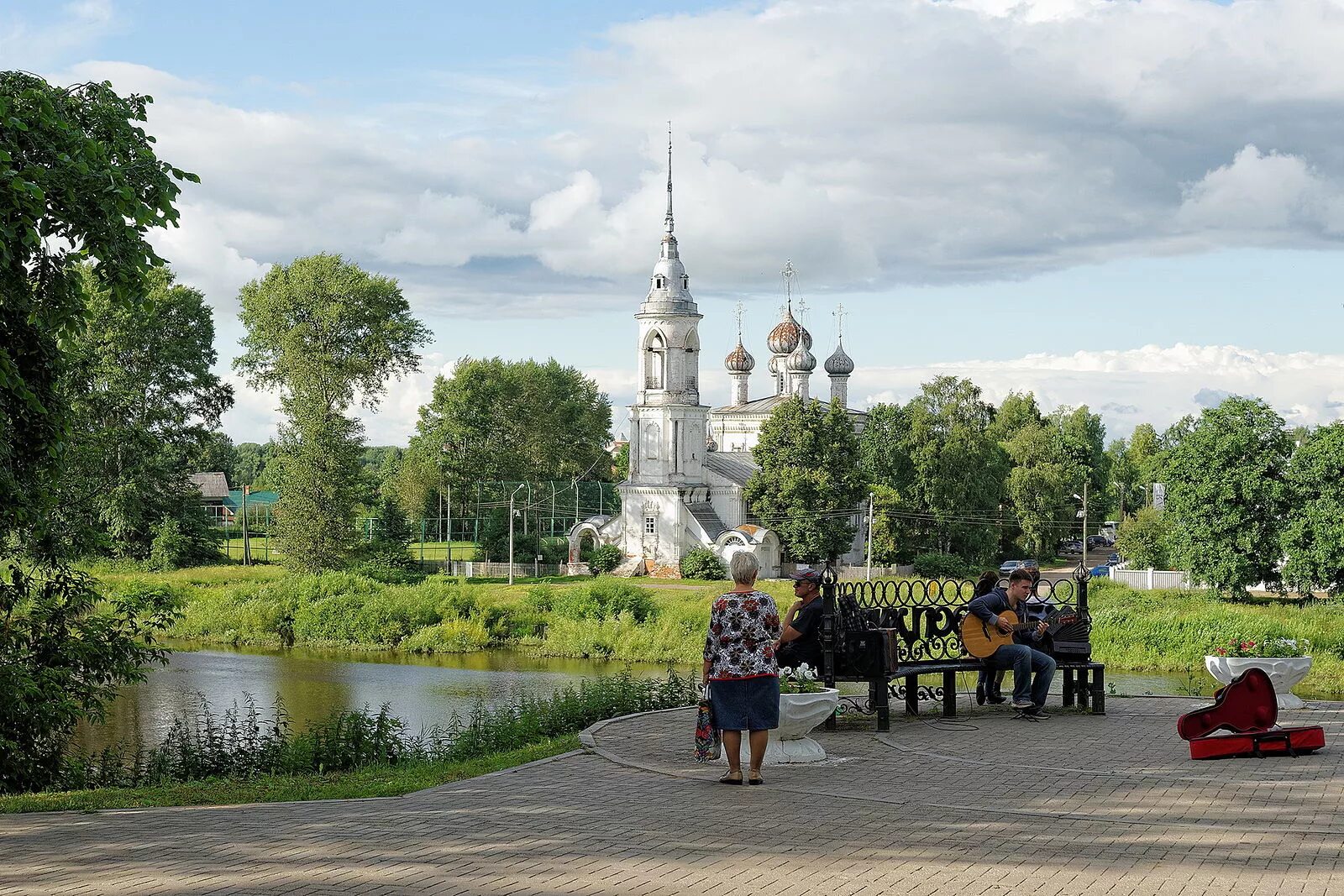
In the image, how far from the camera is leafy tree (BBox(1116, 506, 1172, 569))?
180ft

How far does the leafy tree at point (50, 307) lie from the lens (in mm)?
10141

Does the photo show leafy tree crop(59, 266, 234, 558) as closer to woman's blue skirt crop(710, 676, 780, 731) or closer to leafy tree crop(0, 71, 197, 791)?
leafy tree crop(0, 71, 197, 791)

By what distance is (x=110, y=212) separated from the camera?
10414mm

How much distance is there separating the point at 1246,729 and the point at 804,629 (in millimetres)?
3520

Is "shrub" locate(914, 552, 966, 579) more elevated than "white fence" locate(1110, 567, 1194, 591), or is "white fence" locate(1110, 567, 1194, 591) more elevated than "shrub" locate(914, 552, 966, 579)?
"shrub" locate(914, 552, 966, 579)

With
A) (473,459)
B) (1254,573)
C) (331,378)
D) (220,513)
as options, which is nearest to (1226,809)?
(1254,573)

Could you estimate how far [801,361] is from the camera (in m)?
71.2

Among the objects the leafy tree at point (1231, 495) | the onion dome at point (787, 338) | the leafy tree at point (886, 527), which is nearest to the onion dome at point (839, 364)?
the onion dome at point (787, 338)

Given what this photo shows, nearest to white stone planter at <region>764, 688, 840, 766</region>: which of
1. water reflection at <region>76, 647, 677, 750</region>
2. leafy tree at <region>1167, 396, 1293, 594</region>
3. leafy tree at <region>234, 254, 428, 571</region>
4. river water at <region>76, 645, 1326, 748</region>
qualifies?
river water at <region>76, 645, 1326, 748</region>

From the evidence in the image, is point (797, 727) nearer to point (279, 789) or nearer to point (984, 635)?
point (984, 635)

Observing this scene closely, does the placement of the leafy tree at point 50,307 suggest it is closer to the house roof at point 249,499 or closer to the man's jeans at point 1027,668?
the man's jeans at point 1027,668

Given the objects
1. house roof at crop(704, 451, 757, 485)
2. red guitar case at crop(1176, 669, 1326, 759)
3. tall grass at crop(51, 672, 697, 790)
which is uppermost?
house roof at crop(704, 451, 757, 485)

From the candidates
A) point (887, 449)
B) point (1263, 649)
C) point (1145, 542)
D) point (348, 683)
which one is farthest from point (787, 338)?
point (1263, 649)

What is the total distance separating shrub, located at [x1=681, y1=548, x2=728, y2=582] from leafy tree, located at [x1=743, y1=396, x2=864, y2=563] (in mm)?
3194
